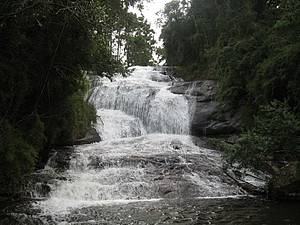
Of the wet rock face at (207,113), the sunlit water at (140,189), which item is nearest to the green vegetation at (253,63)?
the wet rock face at (207,113)

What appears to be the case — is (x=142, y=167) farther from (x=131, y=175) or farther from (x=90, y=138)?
(x=90, y=138)

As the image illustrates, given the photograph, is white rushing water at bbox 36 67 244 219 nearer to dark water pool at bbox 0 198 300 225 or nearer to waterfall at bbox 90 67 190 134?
waterfall at bbox 90 67 190 134

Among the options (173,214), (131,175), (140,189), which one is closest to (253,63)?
(131,175)

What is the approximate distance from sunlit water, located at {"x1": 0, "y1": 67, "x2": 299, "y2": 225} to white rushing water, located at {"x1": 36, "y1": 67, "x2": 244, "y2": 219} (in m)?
0.03

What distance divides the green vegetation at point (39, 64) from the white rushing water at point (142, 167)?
4.88ft

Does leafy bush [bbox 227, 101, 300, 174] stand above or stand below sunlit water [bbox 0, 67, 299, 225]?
above

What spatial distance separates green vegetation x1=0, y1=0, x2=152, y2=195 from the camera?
8.28m

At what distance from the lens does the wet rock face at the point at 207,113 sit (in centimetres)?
A: 1905

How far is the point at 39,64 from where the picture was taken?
1018 centimetres

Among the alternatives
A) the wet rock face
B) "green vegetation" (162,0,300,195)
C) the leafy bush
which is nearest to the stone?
the wet rock face

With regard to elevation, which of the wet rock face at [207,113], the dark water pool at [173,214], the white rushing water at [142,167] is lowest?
the dark water pool at [173,214]

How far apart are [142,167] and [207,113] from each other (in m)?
7.64

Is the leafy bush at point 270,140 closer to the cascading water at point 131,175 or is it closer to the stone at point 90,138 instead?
the cascading water at point 131,175

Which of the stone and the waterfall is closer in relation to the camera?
the stone
